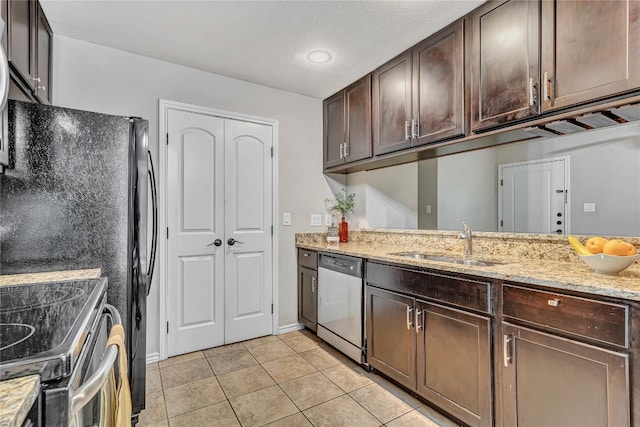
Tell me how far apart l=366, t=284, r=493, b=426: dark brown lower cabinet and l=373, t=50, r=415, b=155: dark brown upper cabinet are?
1.18 m

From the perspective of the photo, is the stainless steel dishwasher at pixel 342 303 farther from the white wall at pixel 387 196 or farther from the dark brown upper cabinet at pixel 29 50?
the dark brown upper cabinet at pixel 29 50

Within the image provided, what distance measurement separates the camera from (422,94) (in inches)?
90.7

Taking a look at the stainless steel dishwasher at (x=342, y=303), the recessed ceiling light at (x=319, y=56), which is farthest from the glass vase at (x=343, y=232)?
the recessed ceiling light at (x=319, y=56)

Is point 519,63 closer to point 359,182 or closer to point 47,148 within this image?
point 359,182

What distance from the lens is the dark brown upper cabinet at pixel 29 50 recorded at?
1.58m

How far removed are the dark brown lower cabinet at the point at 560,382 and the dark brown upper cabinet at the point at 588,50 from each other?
3.70 feet

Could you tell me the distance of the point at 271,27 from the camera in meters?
2.16

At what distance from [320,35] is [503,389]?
2383 millimetres

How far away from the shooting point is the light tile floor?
6.02 ft

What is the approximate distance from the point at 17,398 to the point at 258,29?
230 centimetres

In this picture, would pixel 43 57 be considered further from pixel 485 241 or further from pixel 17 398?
pixel 485 241

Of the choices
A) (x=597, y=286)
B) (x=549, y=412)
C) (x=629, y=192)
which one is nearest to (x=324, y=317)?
(x=549, y=412)

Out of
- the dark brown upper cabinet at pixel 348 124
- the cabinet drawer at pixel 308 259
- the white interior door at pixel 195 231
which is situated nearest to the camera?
the white interior door at pixel 195 231

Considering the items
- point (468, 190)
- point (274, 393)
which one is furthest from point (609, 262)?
point (274, 393)
